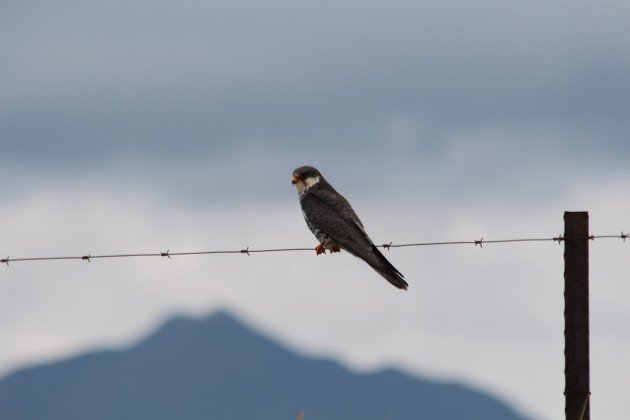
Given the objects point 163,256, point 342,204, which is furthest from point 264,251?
point 342,204

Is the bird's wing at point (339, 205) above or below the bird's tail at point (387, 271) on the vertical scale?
above

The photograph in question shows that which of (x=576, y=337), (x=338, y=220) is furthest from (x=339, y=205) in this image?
(x=576, y=337)

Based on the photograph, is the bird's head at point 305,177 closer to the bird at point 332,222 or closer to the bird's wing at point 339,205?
the bird at point 332,222

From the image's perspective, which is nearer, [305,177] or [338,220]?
[338,220]

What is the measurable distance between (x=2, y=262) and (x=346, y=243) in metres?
4.40

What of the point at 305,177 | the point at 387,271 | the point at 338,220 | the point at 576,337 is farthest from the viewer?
the point at 305,177

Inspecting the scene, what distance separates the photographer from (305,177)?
22547 millimetres

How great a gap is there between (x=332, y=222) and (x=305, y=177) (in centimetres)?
159

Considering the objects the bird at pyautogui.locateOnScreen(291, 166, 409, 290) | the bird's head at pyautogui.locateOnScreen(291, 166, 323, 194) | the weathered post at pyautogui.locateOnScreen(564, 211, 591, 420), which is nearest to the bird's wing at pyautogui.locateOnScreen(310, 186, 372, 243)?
the bird at pyautogui.locateOnScreen(291, 166, 409, 290)

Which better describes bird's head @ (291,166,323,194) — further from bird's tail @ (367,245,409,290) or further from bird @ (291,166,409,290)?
bird's tail @ (367,245,409,290)

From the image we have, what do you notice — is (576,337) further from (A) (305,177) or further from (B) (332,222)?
(A) (305,177)

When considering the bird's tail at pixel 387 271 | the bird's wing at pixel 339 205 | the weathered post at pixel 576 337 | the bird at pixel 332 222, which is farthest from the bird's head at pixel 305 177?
the weathered post at pixel 576 337

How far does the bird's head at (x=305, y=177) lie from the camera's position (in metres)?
22.5

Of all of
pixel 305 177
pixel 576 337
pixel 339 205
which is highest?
pixel 305 177
